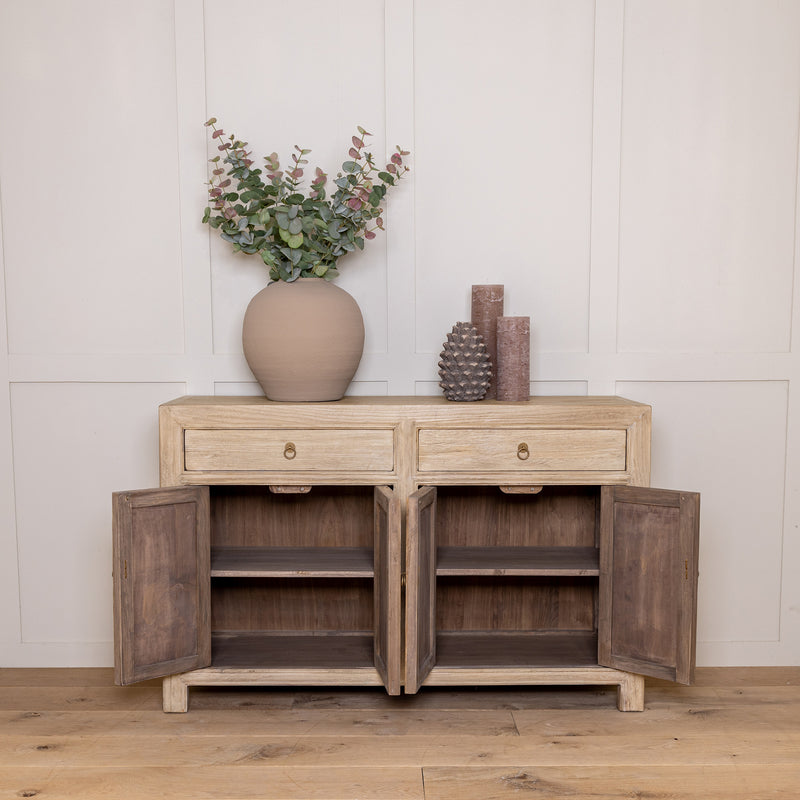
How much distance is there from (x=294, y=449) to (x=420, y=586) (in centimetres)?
49

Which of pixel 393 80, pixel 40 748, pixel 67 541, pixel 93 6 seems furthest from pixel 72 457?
pixel 393 80

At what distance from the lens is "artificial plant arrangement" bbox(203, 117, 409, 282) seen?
7.36 ft

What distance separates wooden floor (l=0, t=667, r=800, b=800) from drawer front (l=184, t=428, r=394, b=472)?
675 millimetres

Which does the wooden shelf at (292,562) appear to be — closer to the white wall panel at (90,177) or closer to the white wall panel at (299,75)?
the white wall panel at (90,177)

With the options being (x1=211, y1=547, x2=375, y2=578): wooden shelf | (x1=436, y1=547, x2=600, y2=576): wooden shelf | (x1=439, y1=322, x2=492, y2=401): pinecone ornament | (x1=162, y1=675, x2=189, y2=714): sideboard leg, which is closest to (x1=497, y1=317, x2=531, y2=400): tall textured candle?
(x1=439, y1=322, x2=492, y2=401): pinecone ornament

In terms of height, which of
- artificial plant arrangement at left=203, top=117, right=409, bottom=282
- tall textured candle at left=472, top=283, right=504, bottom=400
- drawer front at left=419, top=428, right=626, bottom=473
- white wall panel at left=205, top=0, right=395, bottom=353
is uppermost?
white wall panel at left=205, top=0, right=395, bottom=353

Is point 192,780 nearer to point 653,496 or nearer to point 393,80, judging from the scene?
point 653,496

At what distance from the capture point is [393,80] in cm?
239

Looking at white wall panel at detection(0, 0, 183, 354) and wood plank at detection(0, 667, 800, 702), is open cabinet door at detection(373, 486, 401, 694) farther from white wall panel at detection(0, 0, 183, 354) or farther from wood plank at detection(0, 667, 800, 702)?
white wall panel at detection(0, 0, 183, 354)

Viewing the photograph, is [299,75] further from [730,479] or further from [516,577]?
[730,479]

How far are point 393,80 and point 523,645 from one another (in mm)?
1693

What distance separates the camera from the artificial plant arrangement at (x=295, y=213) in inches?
88.4

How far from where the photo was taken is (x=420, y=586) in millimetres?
2129

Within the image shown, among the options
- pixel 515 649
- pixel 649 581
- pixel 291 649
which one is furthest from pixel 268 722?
pixel 649 581
